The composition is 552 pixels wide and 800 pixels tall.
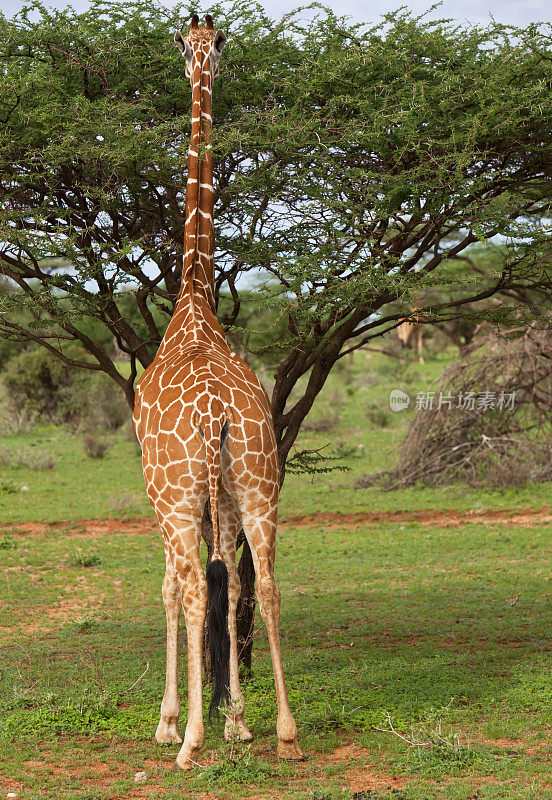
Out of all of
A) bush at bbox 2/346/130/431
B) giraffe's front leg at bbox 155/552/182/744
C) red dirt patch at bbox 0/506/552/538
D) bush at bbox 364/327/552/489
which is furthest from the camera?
bush at bbox 2/346/130/431

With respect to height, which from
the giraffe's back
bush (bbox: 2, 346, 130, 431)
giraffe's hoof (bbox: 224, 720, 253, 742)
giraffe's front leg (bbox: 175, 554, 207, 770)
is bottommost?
giraffe's hoof (bbox: 224, 720, 253, 742)

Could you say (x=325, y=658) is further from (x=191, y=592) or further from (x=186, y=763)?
(x=191, y=592)

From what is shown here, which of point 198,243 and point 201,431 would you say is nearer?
point 201,431

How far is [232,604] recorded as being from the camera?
5582 millimetres

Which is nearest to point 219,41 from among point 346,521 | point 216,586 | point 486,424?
point 216,586

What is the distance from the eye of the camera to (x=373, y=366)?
3666 cm

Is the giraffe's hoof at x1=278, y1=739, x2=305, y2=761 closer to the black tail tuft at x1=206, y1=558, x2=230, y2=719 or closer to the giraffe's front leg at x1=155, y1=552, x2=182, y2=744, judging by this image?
the black tail tuft at x1=206, y1=558, x2=230, y2=719

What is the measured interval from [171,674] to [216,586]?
2.27ft

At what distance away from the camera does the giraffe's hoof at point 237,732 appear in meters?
5.27

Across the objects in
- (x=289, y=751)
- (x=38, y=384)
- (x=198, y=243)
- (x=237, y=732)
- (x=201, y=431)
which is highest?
(x=198, y=243)

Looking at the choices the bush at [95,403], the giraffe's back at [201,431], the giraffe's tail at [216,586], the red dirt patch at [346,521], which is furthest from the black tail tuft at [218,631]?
the bush at [95,403]

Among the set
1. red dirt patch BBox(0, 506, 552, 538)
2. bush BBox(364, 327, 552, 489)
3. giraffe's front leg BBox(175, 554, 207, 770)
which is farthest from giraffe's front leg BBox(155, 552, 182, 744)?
bush BBox(364, 327, 552, 489)

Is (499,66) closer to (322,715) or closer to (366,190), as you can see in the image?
(366,190)

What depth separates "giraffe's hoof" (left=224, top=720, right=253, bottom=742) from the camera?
5.27m
